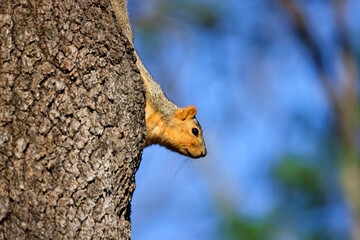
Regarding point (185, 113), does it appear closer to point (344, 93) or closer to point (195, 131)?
point (195, 131)

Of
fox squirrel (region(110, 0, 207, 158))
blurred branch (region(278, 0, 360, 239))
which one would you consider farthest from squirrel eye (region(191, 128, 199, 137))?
blurred branch (region(278, 0, 360, 239))

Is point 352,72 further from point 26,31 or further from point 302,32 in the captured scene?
point 26,31

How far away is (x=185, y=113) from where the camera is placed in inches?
147

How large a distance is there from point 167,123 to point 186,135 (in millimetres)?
195

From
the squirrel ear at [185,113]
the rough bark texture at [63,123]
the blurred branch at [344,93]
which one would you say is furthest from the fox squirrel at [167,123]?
the blurred branch at [344,93]

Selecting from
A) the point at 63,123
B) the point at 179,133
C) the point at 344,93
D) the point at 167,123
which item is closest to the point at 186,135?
the point at 179,133

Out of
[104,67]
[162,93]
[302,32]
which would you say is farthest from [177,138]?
[302,32]

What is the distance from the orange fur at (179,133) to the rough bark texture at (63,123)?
120cm

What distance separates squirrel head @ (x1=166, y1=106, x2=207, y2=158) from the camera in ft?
12.0

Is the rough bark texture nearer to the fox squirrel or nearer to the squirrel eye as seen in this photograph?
the fox squirrel

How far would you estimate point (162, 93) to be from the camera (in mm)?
3529

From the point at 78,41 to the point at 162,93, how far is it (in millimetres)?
1400

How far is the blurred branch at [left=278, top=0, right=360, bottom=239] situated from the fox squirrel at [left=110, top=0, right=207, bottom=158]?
550cm

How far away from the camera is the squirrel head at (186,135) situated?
144 inches
